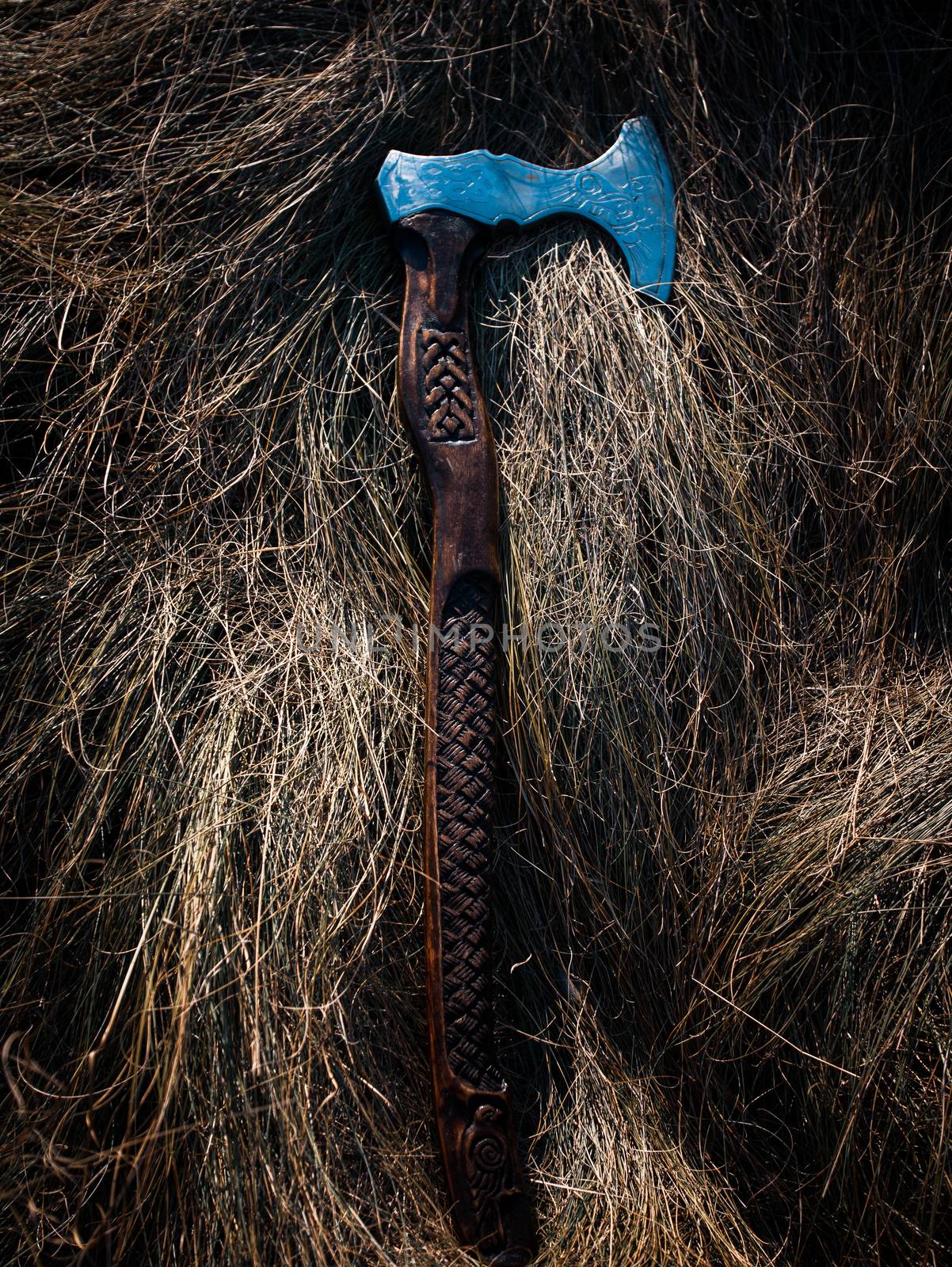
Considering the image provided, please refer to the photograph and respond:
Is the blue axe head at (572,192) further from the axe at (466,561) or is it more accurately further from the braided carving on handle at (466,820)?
the braided carving on handle at (466,820)

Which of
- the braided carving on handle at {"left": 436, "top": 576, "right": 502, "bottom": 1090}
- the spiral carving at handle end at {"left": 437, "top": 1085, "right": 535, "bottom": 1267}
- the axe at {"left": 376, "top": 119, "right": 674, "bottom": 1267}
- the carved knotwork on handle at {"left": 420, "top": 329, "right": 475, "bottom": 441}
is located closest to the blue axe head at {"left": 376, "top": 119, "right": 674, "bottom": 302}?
the axe at {"left": 376, "top": 119, "right": 674, "bottom": 1267}

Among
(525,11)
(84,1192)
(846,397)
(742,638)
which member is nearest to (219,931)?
(84,1192)

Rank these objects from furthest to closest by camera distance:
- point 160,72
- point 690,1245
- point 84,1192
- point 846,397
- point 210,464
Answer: point 846,397 → point 160,72 → point 210,464 → point 690,1245 → point 84,1192

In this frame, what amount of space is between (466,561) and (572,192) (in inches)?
31.7

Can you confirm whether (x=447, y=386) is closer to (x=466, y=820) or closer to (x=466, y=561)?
(x=466, y=561)

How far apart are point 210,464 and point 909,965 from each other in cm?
150

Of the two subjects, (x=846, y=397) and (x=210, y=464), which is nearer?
(x=210, y=464)

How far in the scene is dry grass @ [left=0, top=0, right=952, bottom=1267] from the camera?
145 centimetres

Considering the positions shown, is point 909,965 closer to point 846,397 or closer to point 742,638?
point 742,638

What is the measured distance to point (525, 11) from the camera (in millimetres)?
1913

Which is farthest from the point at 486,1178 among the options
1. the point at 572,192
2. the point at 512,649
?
the point at 572,192

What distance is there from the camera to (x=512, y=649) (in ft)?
5.50

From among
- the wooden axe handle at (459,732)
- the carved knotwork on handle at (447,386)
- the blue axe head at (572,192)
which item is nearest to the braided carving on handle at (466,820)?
the wooden axe handle at (459,732)

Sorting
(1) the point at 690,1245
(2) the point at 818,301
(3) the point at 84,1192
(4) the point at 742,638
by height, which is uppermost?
(2) the point at 818,301
